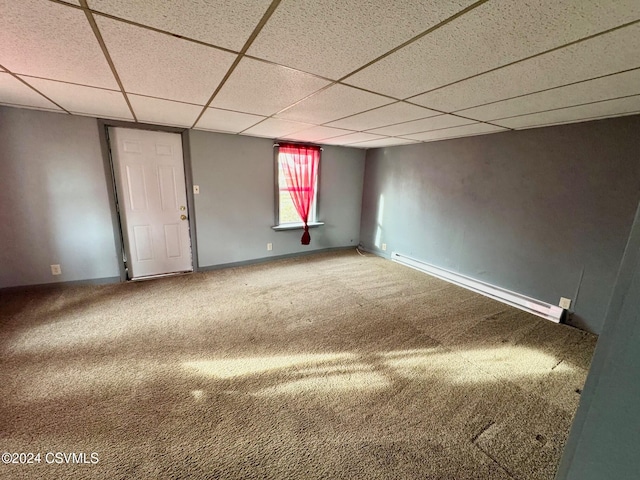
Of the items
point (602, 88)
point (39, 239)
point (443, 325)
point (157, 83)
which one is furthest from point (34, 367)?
point (602, 88)

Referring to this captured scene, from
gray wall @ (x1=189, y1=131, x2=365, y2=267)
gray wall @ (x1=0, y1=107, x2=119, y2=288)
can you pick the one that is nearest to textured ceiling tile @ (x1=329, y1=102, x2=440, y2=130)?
gray wall @ (x1=189, y1=131, x2=365, y2=267)

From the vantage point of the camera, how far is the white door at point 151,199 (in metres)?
3.27

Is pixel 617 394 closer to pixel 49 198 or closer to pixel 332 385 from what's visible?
pixel 332 385

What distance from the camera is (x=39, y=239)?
9.75 ft

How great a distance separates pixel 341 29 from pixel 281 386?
211cm

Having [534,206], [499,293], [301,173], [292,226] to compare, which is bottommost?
[499,293]

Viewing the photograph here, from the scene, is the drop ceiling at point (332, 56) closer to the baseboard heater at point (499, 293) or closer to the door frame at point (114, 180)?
the door frame at point (114, 180)

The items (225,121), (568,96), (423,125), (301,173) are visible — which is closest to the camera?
(568,96)

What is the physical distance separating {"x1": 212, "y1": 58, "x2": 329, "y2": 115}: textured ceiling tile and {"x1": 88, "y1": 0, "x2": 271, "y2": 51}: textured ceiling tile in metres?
0.29

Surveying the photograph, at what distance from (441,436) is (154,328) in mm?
2510

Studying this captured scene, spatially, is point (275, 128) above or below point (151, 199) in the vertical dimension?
above

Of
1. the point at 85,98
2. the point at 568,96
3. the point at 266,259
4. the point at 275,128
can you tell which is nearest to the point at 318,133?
the point at 275,128

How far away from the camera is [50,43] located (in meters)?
1.27

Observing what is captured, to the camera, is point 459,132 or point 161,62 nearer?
point 161,62
